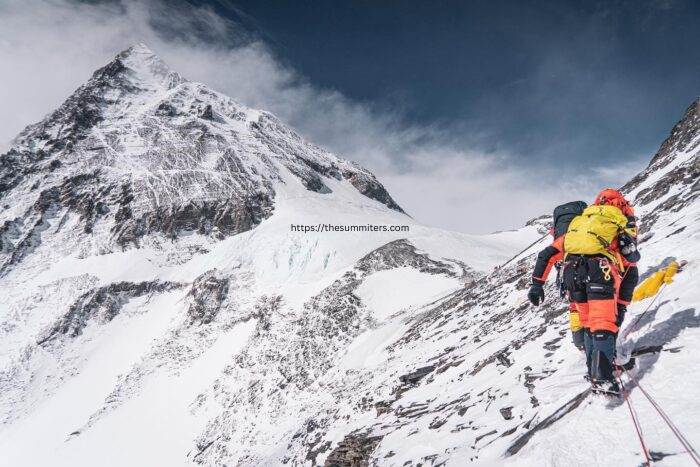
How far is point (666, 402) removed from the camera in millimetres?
3791

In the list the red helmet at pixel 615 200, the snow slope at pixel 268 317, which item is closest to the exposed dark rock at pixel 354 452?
the snow slope at pixel 268 317

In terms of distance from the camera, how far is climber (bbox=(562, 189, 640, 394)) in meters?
4.75

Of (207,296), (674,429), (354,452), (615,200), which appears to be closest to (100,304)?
(207,296)

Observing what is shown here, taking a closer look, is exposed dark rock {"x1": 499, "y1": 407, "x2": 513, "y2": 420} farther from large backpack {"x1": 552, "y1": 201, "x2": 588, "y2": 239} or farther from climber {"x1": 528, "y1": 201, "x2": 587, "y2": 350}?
large backpack {"x1": 552, "y1": 201, "x2": 588, "y2": 239}

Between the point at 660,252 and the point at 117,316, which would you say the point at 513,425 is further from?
the point at 117,316

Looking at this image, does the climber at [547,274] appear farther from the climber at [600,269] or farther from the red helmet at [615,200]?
the red helmet at [615,200]

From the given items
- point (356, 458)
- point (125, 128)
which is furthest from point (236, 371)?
point (125, 128)

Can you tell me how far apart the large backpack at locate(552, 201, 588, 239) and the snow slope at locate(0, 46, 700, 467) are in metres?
1.80

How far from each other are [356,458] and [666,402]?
22.4 ft

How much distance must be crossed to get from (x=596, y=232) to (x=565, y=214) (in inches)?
55.3

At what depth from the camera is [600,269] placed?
490 cm

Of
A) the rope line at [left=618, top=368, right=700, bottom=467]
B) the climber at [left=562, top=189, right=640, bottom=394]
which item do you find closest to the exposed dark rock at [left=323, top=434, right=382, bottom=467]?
the climber at [left=562, top=189, right=640, bottom=394]

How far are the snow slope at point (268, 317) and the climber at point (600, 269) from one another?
2.08ft

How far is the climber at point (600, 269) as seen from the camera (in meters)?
4.75
